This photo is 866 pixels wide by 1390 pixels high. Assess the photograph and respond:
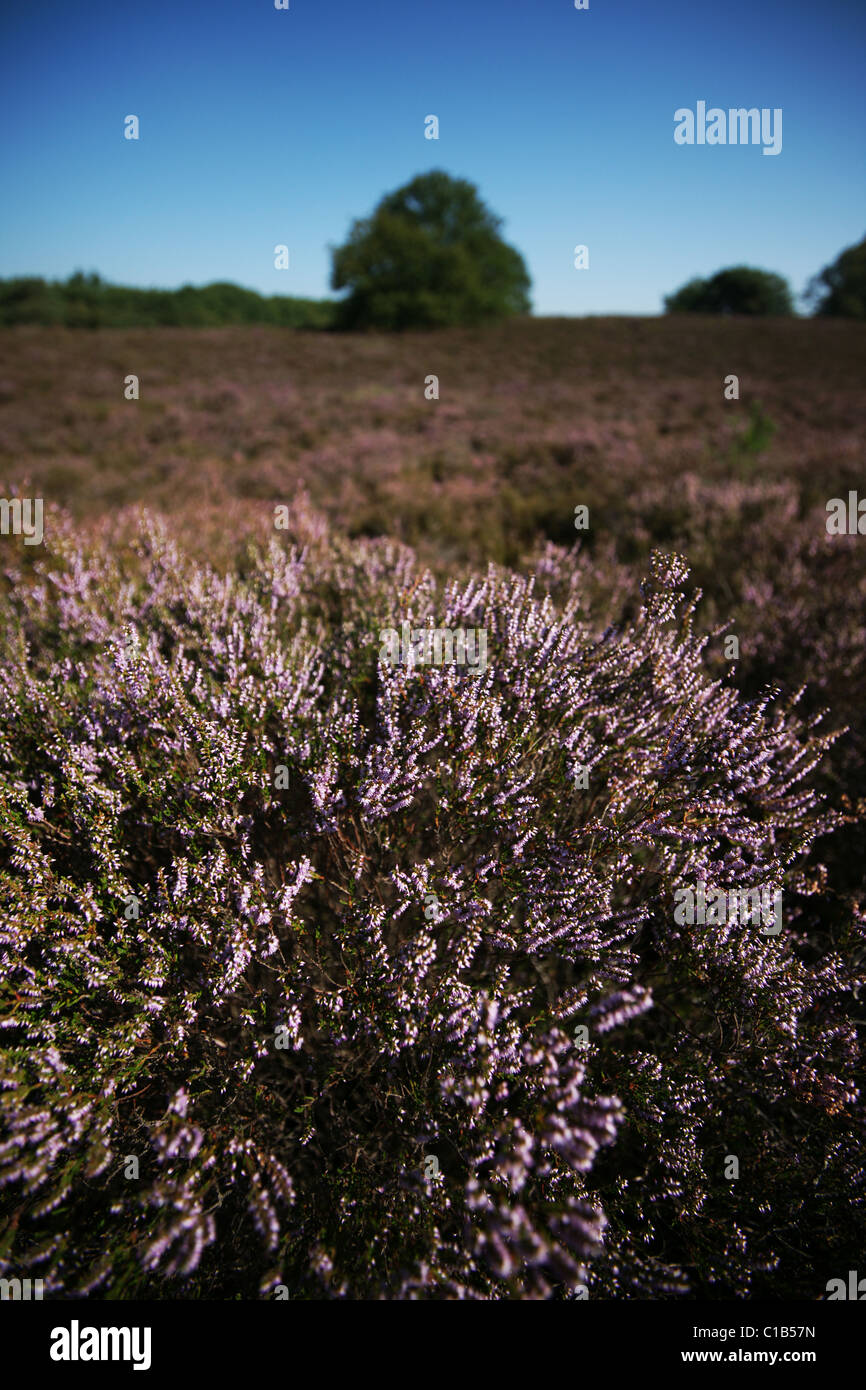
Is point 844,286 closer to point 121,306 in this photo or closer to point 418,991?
point 121,306

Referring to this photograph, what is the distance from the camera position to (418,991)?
5.95ft

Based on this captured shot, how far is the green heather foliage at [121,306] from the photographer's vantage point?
109ft

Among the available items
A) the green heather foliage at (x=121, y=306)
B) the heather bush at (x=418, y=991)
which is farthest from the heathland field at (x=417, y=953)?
the green heather foliage at (x=121, y=306)

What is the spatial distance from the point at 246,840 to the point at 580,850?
1230 mm

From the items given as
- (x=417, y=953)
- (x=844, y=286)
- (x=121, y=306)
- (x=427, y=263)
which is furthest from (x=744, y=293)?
(x=417, y=953)

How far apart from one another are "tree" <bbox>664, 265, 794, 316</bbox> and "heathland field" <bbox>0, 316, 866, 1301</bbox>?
55.2m

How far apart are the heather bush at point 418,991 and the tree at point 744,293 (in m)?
56.5

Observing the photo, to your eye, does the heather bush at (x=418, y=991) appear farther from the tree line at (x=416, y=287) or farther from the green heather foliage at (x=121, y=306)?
the green heather foliage at (x=121, y=306)

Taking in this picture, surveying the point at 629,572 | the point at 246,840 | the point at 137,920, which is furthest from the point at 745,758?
the point at 629,572

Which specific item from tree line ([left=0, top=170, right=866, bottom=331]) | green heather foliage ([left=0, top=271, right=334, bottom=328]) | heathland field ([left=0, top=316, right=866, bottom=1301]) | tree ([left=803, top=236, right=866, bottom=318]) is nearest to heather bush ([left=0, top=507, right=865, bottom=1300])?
heathland field ([left=0, top=316, right=866, bottom=1301])

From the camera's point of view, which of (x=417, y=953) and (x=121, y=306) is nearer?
(x=417, y=953)

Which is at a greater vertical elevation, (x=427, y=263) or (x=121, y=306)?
(x=121, y=306)

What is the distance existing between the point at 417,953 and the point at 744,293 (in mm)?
58664

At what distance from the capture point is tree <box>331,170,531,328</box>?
29.0 m
